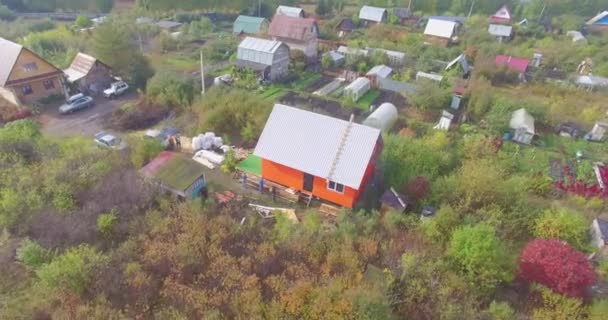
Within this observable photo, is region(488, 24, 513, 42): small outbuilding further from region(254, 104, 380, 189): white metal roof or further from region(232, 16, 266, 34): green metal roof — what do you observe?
region(254, 104, 380, 189): white metal roof

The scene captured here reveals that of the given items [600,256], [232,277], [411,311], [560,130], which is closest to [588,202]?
[600,256]

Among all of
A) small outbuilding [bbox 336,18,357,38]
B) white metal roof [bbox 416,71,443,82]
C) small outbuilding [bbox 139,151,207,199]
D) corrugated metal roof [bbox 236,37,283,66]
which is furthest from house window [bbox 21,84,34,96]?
small outbuilding [bbox 336,18,357,38]

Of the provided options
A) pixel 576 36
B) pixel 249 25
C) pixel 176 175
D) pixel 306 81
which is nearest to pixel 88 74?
pixel 176 175

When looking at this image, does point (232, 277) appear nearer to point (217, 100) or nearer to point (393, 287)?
point (393, 287)

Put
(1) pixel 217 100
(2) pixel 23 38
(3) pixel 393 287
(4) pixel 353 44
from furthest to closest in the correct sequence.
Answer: (4) pixel 353 44 → (2) pixel 23 38 → (1) pixel 217 100 → (3) pixel 393 287

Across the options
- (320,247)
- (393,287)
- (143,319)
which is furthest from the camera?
(320,247)

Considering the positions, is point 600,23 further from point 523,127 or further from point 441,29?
point 523,127
